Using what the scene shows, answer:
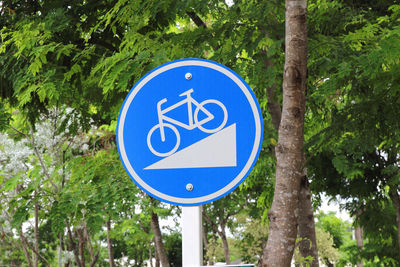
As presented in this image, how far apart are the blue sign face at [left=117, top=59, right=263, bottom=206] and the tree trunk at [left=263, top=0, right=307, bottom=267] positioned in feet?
3.21

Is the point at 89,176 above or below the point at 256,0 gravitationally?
below

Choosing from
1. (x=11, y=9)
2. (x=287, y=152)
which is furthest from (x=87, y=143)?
(x=287, y=152)

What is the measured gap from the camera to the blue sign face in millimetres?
2465

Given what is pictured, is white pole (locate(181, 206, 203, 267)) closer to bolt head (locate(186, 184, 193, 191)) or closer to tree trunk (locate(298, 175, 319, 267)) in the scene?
bolt head (locate(186, 184, 193, 191))

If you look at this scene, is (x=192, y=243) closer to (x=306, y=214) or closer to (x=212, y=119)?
(x=212, y=119)

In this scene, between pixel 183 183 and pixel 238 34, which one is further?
pixel 238 34

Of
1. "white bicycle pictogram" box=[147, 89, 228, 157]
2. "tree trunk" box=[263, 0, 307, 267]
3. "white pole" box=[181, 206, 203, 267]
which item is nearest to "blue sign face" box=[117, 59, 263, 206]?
"white bicycle pictogram" box=[147, 89, 228, 157]

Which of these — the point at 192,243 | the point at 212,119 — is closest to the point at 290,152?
the point at 212,119

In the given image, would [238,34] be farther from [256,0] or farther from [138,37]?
[138,37]

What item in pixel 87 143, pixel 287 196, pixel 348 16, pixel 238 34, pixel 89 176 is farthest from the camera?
pixel 87 143

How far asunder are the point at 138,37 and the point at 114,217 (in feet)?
8.00

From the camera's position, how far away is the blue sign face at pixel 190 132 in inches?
97.0

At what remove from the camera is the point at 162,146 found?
254 cm

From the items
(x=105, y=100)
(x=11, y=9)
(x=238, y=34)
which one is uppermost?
(x=11, y=9)
